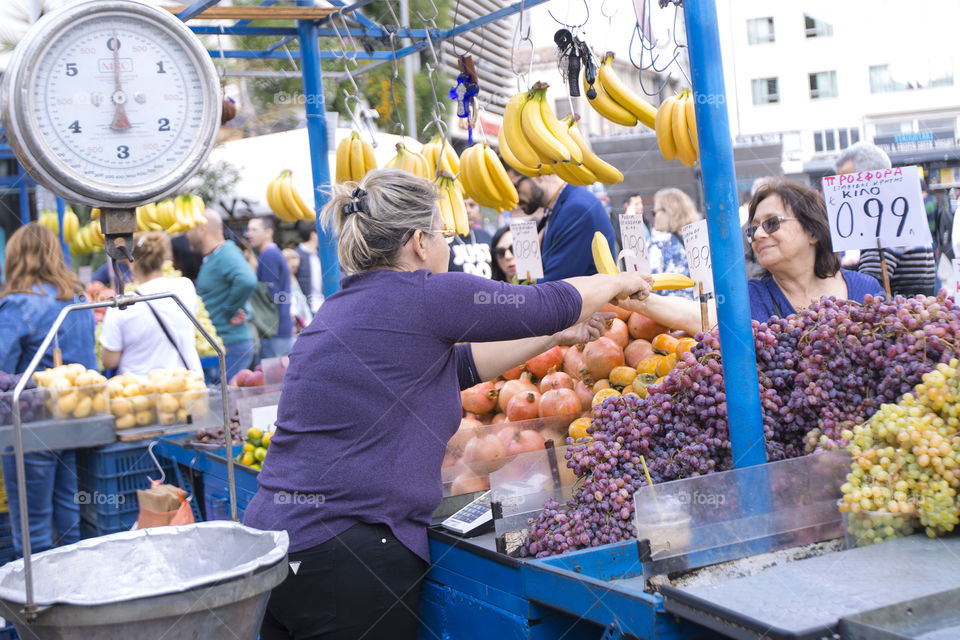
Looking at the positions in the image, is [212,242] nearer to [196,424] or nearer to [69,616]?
[196,424]

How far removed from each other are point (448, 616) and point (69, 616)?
101 centimetres

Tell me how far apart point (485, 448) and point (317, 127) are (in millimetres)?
1847

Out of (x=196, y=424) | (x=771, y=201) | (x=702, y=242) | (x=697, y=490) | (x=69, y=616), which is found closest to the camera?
(x=69, y=616)

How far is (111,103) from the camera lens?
1682 mm

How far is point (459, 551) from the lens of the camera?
2.00 metres

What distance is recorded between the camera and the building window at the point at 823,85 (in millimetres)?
33438

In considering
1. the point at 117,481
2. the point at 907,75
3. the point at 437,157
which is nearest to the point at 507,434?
the point at 437,157

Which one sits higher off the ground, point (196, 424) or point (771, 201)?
point (771, 201)

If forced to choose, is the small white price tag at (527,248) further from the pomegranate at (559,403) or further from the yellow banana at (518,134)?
the pomegranate at (559,403)

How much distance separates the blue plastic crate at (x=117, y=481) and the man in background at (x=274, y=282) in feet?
10.6

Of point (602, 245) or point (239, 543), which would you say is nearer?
point (239, 543)

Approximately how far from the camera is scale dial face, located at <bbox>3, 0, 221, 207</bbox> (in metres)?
1.61

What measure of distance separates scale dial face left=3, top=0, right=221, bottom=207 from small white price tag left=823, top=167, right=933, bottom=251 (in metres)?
1.51

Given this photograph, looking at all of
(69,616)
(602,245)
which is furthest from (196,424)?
(69,616)
